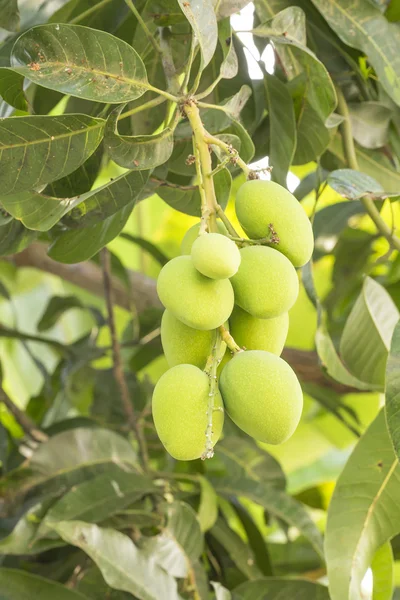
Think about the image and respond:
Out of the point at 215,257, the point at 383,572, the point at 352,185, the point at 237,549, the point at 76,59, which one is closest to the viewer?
the point at 215,257

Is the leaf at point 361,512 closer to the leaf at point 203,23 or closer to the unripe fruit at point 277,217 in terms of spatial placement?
the unripe fruit at point 277,217

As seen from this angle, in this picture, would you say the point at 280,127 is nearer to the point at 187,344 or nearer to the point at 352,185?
the point at 352,185

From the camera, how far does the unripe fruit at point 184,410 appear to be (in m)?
0.47

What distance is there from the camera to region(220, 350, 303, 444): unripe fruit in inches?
18.4

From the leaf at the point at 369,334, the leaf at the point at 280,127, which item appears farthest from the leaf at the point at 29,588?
the leaf at the point at 280,127

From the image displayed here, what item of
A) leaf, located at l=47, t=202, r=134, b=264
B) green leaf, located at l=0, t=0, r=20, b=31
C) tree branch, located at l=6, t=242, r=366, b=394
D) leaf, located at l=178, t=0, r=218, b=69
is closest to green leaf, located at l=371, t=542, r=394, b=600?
leaf, located at l=47, t=202, r=134, b=264

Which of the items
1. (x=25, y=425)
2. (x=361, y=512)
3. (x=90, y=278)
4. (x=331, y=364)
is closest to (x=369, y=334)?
(x=331, y=364)

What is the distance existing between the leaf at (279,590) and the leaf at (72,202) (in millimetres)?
498

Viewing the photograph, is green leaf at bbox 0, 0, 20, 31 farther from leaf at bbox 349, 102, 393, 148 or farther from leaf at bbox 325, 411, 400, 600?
leaf at bbox 325, 411, 400, 600

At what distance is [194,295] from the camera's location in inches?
18.3

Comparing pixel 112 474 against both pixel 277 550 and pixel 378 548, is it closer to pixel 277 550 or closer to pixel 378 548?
pixel 378 548

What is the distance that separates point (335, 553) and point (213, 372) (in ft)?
1.09

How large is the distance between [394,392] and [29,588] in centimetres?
50

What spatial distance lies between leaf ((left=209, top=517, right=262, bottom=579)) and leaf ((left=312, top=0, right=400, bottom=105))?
64 cm
